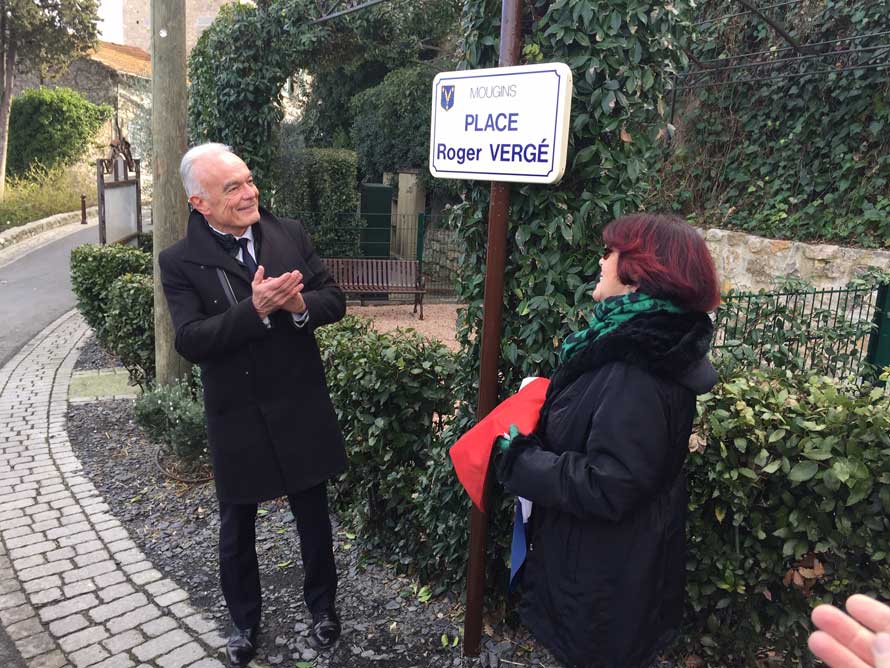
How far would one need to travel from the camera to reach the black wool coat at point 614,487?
5.54ft

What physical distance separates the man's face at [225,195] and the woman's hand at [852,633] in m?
2.23

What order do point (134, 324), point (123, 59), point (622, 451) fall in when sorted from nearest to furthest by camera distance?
point (622, 451), point (134, 324), point (123, 59)

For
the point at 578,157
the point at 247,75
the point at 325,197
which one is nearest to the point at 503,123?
the point at 578,157

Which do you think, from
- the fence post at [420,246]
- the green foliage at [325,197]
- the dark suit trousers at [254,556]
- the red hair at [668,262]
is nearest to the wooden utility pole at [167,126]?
the dark suit trousers at [254,556]

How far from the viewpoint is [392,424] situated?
3.32 m

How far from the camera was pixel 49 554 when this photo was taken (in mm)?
3695

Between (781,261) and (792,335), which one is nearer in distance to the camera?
(792,335)

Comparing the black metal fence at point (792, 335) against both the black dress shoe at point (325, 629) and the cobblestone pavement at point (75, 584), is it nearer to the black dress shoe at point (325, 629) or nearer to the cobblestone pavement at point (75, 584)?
the black dress shoe at point (325, 629)

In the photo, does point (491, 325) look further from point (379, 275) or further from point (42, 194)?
point (42, 194)

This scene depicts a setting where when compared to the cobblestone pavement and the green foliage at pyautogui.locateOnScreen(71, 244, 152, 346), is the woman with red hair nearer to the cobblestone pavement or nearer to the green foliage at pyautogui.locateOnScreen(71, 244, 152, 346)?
the cobblestone pavement

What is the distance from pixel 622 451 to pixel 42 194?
24653 mm

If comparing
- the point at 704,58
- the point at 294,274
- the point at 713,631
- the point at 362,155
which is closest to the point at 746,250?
the point at 704,58

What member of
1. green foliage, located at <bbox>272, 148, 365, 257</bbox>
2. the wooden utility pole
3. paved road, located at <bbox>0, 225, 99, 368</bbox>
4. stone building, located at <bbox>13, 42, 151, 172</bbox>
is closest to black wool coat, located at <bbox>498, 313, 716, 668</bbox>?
the wooden utility pole

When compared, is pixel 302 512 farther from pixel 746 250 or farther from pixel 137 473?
pixel 746 250
